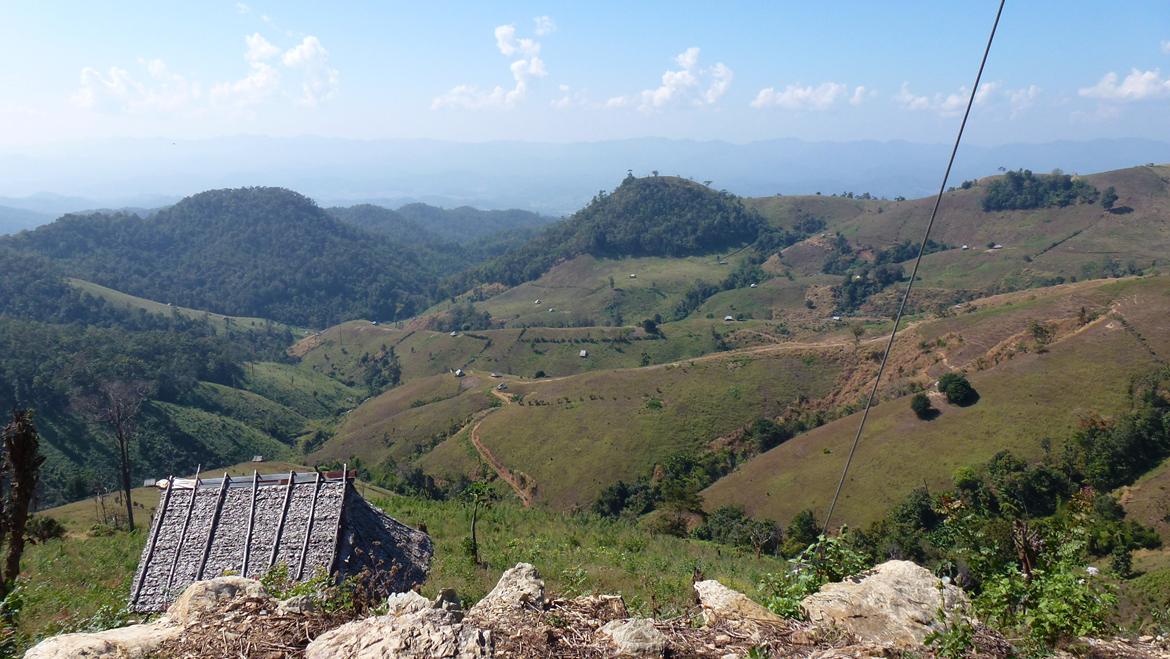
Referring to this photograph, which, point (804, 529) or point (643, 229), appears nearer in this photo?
point (804, 529)

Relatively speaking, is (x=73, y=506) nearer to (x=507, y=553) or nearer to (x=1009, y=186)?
(x=507, y=553)

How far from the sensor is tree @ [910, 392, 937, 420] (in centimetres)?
3918

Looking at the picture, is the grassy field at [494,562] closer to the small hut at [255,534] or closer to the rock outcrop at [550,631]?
the small hut at [255,534]

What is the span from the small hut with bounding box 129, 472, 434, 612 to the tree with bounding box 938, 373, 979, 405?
35864mm

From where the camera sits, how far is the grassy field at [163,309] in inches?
4838

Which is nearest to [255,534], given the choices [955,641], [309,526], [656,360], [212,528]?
[212,528]

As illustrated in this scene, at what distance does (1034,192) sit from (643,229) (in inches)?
3029

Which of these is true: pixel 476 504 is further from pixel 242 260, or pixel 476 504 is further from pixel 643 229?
pixel 242 260

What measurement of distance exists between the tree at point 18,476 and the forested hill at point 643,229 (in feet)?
457

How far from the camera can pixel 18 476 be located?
11383 mm

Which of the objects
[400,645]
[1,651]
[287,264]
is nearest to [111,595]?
[1,651]

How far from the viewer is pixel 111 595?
548 inches

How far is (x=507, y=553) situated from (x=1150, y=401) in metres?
34.8

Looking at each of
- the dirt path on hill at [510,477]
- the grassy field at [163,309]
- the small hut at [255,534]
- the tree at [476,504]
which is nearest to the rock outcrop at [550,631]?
the small hut at [255,534]
